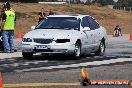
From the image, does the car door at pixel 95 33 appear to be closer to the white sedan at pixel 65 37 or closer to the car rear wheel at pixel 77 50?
the white sedan at pixel 65 37

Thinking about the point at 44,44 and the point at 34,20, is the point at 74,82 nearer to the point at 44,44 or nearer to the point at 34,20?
the point at 44,44

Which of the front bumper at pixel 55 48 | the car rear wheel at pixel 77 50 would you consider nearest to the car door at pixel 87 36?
the car rear wheel at pixel 77 50

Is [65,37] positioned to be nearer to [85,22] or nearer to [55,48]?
[55,48]

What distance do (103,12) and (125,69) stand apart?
6252 cm

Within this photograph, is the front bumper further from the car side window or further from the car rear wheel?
the car side window

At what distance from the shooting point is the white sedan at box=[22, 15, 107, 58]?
1748cm

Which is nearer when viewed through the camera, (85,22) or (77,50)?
(77,50)

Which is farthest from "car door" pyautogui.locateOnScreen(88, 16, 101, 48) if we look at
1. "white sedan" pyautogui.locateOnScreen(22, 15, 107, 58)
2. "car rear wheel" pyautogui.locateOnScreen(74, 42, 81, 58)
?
"car rear wheel" pyautogui.locateOnScreen(74, 42, 81, 58)

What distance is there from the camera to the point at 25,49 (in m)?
17.8

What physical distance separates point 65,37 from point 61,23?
5.05 feet

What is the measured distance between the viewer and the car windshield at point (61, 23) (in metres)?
18.7

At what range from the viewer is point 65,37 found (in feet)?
57.5

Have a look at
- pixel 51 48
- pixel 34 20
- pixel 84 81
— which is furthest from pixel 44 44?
pixel 34 20

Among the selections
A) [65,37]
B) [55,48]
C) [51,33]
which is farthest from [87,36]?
[55,48]
